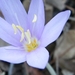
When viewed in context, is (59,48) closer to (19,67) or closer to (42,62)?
(19,67)

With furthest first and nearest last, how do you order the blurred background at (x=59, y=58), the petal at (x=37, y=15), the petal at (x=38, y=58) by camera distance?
the blurred background at (x=59, y=58), the petal at (x=37, y=15), the petal at (x=38, y=58)

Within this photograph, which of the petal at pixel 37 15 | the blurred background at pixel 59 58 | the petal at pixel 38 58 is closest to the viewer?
the petal at pixel 38 58

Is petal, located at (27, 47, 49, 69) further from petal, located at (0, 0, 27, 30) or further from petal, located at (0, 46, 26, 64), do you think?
petal, located at (0, 0, 27, 30)

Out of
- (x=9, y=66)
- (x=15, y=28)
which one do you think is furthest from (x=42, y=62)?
(x=9, y=66)

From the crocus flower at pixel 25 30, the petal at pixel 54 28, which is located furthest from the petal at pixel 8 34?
the petal at pixel 54 28

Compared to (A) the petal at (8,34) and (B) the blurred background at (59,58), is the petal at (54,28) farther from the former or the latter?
(B) the blurred background at (59,58)

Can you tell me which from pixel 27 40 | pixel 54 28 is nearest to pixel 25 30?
pixel 27 40

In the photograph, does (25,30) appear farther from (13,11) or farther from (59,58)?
(59,58)
